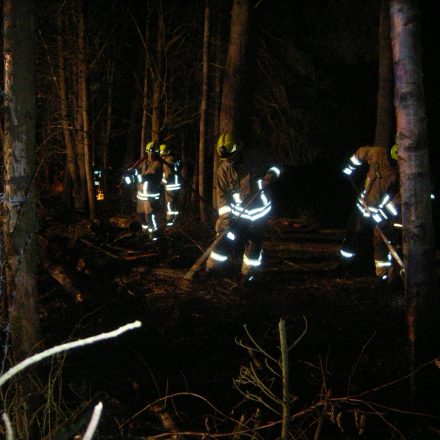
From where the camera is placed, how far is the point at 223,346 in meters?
4.55

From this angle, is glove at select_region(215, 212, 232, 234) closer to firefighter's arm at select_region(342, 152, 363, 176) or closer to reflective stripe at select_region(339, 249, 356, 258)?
firefighter's arm at select_region(342, 152, 363, 176)

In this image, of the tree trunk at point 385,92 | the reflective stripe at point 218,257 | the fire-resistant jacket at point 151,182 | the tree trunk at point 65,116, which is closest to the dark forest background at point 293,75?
the tree trunk at point 65,116

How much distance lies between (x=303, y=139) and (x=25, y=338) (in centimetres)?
1020

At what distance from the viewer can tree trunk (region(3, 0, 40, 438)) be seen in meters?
3.12

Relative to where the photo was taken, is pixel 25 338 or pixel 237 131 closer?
pixel 25 338

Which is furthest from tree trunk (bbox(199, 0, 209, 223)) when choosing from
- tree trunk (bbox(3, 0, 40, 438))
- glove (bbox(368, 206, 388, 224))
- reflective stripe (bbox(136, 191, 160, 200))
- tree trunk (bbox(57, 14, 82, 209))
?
tree trunk (bbox(3, 0, 40, 438))

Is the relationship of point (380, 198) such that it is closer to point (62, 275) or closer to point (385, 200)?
point (385, 200)

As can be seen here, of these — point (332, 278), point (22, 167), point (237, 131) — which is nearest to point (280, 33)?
point (237, 131)

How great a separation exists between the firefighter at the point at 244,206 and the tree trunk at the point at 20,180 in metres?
3.37

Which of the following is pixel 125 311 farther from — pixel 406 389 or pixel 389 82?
pixel 389 82

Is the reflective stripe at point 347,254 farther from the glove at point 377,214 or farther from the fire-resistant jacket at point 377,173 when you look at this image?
the fire-resistant jacket at point 377,173

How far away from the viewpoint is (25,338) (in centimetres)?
334

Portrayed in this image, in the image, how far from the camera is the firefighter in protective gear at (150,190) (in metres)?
9.41

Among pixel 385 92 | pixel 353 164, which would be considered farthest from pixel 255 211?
pixel 385 92
